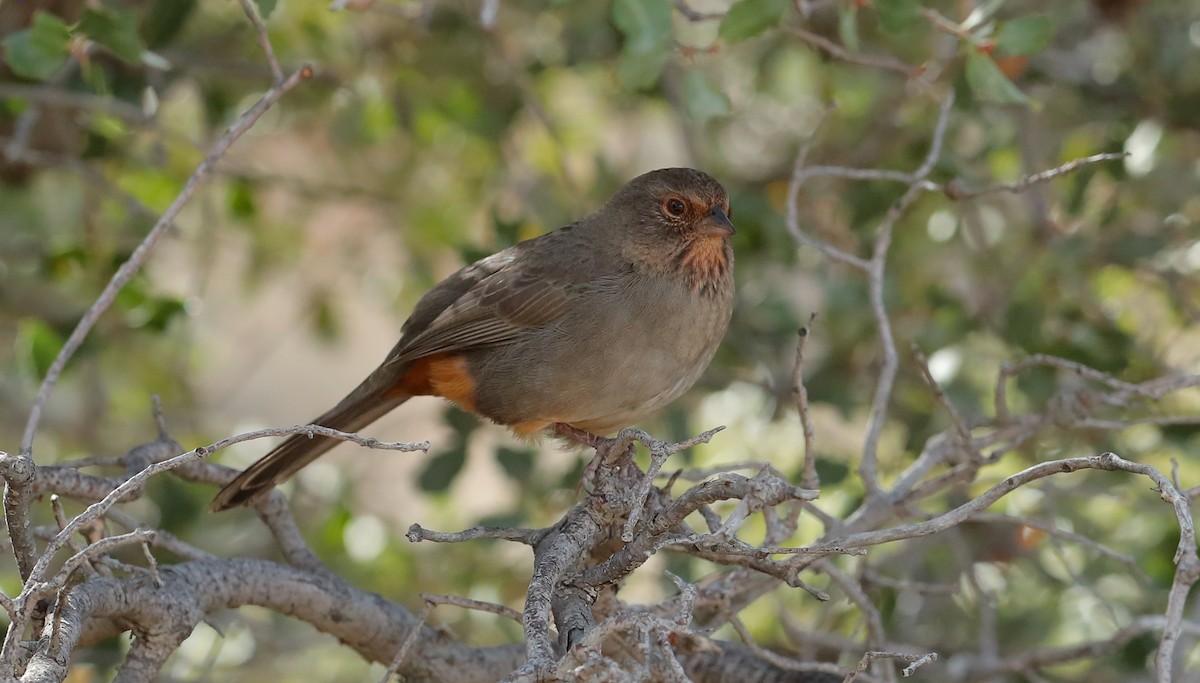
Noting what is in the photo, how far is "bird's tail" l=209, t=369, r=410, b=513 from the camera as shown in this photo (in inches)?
144

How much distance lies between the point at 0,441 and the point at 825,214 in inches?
158

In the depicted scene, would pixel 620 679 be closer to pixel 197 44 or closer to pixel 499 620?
pixel 499 620

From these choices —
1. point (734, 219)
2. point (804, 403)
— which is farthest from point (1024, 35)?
point (734, 219)

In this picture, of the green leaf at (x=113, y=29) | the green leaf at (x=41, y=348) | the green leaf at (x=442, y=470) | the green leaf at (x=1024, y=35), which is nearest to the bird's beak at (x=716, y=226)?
the green leaf at (x=1024, y=35)

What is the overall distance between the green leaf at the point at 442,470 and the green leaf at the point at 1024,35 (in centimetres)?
259

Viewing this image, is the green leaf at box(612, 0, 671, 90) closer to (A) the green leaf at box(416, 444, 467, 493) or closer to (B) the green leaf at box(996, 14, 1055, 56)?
(B) the green leaf at box(996, 14, 1055, 56)

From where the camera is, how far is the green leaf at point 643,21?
358cm

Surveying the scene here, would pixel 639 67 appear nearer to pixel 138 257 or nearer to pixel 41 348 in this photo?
pixel 138 257

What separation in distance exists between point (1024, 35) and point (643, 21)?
1097 mm

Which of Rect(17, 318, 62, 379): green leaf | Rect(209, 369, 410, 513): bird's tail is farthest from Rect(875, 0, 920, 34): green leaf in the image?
Rect(17, 318, 62, 379): green leaf

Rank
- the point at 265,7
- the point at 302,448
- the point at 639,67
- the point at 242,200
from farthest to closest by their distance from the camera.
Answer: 1. the point at 242,200
2. the point at 302,448
3. the point at 639,67
4. the point at 265,7

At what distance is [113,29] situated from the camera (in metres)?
3.60

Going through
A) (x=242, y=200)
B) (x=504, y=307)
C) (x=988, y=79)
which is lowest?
(x=504, y=307)

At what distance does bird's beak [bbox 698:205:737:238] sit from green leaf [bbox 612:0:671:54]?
2.82 feet
